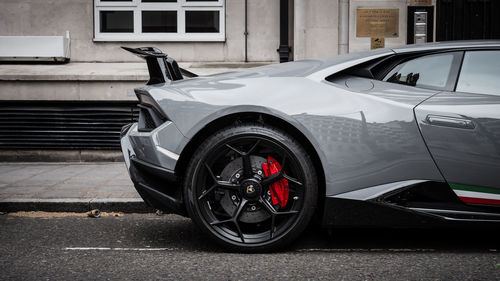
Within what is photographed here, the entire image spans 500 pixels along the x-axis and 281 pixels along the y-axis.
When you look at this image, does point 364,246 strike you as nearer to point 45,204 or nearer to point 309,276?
point 309,276

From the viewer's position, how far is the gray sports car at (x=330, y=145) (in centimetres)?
348

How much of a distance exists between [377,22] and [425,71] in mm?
5382

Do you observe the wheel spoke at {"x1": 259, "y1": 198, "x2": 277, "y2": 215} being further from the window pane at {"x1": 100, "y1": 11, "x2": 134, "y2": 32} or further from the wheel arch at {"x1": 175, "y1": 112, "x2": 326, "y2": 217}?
the window pane at {"x1": 100, "y1": 11, "x2": 134, "y2": 32}

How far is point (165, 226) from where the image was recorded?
468 centimetres

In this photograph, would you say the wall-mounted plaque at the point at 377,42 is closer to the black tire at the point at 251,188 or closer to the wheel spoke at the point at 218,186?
the black tire at the point at 251,188

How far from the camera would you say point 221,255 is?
370cm

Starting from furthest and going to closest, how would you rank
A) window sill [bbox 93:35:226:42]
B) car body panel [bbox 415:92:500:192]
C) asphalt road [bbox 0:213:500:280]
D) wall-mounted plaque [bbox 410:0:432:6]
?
window sill [bbox 93:35:226:42] < wall-mounted plaque [bbox 410:0:432:6] < car body panel [bbox 415:92:500:192] < asphalt road [bbox 0:213:500:280]

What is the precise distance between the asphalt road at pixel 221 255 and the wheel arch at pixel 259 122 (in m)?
0.45

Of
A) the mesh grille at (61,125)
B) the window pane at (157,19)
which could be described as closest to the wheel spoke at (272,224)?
the mesh grille at (61,125)

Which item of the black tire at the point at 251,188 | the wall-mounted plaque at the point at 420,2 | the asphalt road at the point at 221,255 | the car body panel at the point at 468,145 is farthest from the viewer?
the wall-mounted plaque at the point at 420,2

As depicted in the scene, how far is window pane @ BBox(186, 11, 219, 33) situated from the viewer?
30.9 feet

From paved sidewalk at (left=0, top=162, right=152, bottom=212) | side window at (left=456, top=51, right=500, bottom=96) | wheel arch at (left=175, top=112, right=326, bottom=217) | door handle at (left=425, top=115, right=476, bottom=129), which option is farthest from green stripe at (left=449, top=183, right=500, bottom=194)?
paved sidewalk at (left=0, top=162, right=152, bottom=212)

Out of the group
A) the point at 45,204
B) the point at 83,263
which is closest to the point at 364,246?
the point at 83,263

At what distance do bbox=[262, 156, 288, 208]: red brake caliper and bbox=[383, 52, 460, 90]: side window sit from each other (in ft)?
3.17
